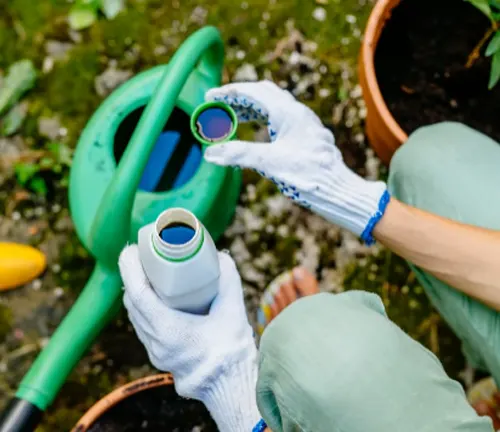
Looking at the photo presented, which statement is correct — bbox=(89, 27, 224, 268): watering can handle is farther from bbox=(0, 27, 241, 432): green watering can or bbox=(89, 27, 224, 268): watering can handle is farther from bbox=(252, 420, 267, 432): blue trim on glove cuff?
bbox=(252, 420, 267, 432): blue trim on glove cuff

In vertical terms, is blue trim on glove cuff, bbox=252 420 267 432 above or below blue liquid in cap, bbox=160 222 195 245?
below

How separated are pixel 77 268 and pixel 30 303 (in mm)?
131

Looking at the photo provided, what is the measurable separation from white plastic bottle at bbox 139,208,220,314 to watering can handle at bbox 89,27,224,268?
0.23ft

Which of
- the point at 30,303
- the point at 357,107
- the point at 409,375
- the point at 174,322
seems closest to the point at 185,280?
the point at 174,322

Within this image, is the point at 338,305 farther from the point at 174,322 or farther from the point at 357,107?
the point at 357,107

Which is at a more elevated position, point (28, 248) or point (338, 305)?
point (338, 305)

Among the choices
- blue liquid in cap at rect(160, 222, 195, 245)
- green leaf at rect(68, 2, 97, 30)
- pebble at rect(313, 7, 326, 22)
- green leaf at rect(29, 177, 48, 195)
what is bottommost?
green leaf at rect(29, 177, 48, 195)

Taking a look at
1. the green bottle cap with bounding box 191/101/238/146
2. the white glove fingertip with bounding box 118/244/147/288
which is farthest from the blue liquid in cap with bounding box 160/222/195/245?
the green bottle cap with bounding box 191/101/238/146

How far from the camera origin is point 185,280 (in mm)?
912

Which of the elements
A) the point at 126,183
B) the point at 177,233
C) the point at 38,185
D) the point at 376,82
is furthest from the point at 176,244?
the point at 38,185

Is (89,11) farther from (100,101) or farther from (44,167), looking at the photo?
(44,167)

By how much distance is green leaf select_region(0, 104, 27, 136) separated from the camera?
1.55 metres

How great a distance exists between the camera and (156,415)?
1.18 metres

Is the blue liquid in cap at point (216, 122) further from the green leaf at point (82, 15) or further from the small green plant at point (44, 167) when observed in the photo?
the green leaf at point (82, 15)
